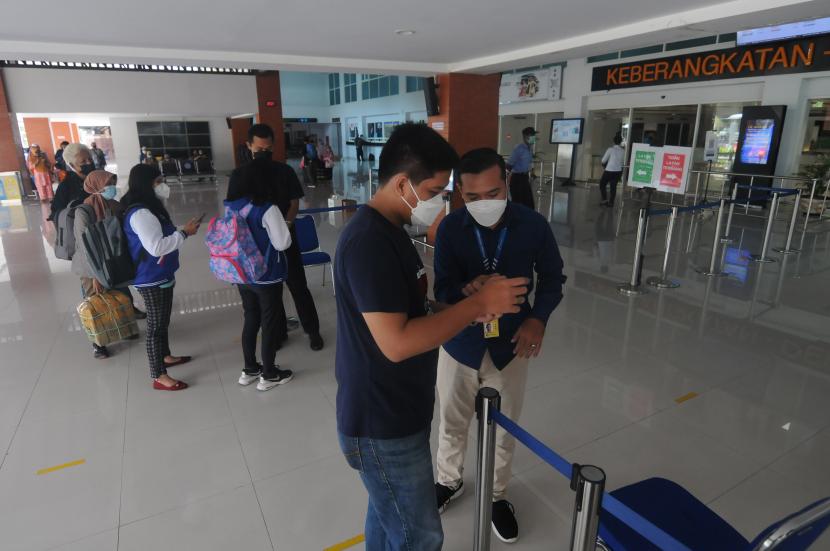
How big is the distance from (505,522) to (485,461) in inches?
29.3

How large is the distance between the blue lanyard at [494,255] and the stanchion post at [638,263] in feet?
12.5

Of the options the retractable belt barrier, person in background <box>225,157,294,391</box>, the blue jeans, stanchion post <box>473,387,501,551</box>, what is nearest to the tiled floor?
person in background <box>225,157,294,391</box>

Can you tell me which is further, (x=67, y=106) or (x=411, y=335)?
(x=67, y=106)

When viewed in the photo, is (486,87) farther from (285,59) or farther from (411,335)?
(411,335)

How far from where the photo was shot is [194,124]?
69.5 feet

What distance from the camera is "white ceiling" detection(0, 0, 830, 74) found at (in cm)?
464

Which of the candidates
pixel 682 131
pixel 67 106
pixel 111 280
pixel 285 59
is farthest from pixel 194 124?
pixel 111 280

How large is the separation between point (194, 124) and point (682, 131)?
1901cm

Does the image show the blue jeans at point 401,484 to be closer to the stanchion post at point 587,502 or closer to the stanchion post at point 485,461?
the stanchion post at point 485,461

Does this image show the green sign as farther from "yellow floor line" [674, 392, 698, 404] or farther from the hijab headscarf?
the hijab headscarf

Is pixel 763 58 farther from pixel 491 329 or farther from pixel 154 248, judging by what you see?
pixel 154 248

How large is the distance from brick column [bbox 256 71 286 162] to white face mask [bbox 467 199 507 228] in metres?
13.8

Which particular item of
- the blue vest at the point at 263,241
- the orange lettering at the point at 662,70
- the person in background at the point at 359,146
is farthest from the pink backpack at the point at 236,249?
the person in background at the point at 359,146

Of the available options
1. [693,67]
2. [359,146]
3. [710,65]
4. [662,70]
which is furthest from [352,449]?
[359,146]
